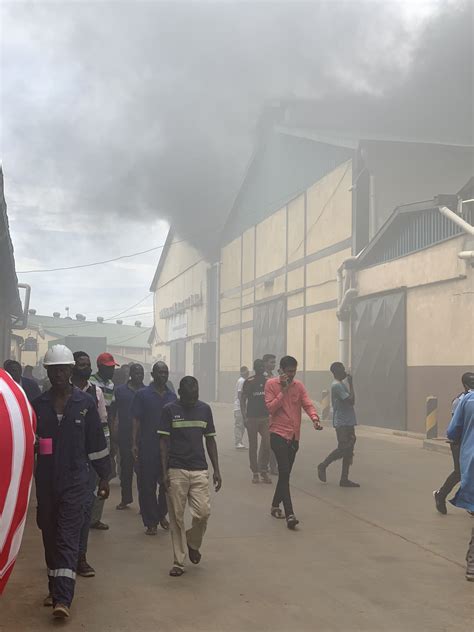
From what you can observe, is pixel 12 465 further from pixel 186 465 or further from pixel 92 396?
pixel 186 465

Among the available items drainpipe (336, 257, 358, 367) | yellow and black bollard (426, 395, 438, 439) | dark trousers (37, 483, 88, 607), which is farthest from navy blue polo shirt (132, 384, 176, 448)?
drainpipe (336, 257, 358, 367)

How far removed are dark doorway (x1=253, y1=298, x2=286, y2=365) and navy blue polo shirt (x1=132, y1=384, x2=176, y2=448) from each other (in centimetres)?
2239

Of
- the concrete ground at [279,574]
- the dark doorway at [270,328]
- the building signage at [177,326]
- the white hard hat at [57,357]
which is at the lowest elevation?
the concrete ground at [279,574]

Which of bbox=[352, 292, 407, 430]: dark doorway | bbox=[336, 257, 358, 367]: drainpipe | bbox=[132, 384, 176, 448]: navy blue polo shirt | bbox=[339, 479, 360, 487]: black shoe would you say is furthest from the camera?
bbox=[336, 257, 358, 367]: drainpipe

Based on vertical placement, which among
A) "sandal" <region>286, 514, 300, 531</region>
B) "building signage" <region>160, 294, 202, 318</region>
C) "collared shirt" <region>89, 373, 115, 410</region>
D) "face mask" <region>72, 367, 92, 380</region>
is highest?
"building signage" <region>160, 294, 202, 318</region>

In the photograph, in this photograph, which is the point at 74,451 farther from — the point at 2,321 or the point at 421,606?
the point at 2,321

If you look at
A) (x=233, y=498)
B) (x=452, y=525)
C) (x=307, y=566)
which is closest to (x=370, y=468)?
(x=233, y=498)

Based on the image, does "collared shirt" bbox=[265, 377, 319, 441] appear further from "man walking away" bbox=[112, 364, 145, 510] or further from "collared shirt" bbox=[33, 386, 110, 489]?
"collared shirt" bbox=[33, 386, 110, 489]

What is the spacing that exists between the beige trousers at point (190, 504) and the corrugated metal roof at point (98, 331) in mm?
73229

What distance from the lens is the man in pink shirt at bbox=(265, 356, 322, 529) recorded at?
25.3 ft

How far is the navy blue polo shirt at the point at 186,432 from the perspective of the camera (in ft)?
19.7

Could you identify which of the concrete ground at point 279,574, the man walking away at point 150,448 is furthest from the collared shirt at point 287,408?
the man walking away at point 150,448

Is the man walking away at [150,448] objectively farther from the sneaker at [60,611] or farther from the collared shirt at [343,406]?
the collared shirt at [343,406]

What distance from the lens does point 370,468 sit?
40.2 ft
